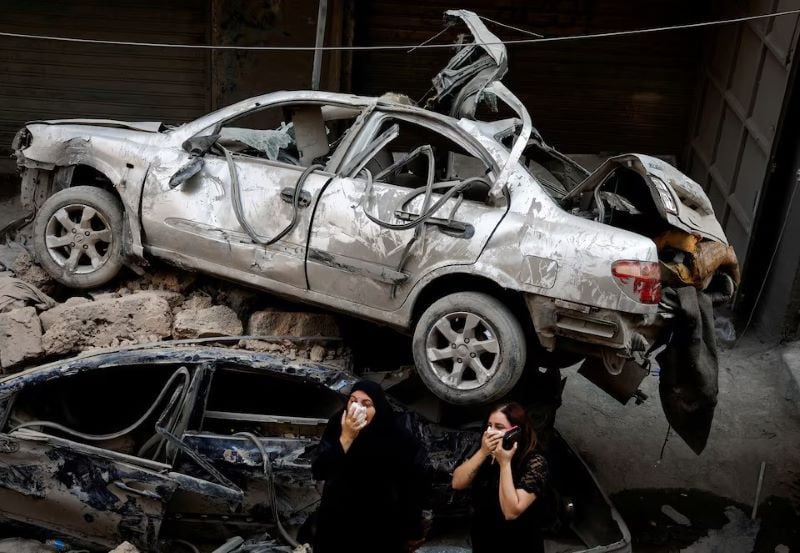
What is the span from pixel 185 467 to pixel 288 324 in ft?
3.95

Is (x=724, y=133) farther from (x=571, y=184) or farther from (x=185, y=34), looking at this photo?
(x=185, y=34)

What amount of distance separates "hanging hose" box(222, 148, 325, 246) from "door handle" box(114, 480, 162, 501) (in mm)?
1712

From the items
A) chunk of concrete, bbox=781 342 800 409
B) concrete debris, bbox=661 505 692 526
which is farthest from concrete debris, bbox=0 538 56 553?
chunk of concrete, bbox=781 342 800 409

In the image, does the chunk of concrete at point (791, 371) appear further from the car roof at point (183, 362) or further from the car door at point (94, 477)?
the car door at point (94, 477)

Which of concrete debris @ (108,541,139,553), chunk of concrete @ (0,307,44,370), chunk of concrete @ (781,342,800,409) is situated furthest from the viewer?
chunk of concrete @ (781,342,800,409)

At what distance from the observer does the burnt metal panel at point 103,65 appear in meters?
10.5

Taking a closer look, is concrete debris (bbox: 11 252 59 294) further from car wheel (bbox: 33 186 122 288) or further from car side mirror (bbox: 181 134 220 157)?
car side mirror (bbox: 181 134 220 157)

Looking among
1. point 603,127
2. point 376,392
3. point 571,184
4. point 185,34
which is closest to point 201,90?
point 185,34

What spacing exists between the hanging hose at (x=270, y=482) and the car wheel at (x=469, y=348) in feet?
3.48

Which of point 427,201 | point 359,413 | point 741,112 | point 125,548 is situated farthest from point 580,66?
point 125,548

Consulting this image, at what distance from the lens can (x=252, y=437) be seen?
521 cm

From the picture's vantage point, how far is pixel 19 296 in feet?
20.4

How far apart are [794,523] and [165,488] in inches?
176

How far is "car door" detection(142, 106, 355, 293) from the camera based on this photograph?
5.90 metres
